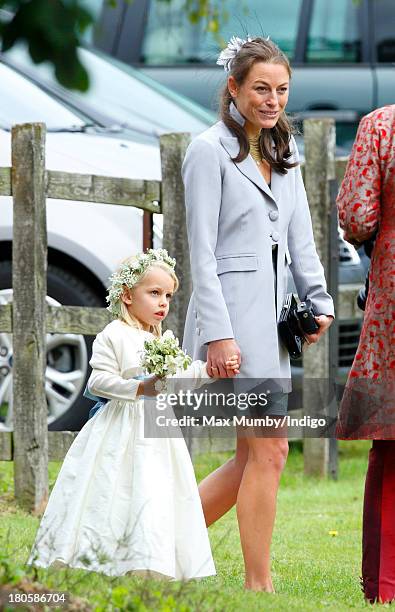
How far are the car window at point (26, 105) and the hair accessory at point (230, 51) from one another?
312 cm

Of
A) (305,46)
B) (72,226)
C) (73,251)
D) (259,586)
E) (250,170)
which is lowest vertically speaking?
(259,586)

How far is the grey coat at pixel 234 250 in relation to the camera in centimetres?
474

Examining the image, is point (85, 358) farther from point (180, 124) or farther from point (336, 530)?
point (180, 124)

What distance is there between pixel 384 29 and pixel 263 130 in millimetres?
7585

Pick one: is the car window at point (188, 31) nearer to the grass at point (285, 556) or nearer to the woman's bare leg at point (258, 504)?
the grass at point (285, 556)

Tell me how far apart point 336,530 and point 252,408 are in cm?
221

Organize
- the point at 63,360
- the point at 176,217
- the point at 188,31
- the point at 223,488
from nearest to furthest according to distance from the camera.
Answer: the point at 223,488 < the point at 176,217 < the point at 63,360 < the point at 188,31

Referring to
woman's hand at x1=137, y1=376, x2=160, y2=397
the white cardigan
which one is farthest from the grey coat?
woman's hand at x1=137, y1=376, x2=160, y2=397

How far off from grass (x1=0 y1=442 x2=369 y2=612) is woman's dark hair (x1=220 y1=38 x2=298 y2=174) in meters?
1.30

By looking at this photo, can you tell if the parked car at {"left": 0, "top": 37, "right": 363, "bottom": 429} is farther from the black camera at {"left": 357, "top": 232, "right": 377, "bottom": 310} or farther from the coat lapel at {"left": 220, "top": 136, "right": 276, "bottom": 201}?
the black camera at {"left": 357, "top": 232, "right": 377, "bottom": 310}

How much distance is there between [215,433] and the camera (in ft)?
25.5

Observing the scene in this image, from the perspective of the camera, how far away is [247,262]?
4785 mm

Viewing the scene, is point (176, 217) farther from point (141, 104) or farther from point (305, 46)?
point (305, 46)

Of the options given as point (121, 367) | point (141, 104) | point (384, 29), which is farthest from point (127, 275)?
point (384, 29)
